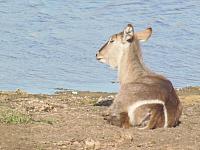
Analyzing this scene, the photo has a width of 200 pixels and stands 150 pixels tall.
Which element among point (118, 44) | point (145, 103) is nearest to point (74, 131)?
point (145, 103)

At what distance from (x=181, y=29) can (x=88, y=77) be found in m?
8.22

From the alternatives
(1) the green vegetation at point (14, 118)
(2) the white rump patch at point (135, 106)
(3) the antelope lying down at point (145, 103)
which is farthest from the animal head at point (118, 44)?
(1) the green vegetation at point (14, 118)

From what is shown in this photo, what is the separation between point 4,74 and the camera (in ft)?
56.5

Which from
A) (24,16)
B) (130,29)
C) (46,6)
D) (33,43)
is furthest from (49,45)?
(130,29)

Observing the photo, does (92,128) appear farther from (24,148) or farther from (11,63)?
(11,63)

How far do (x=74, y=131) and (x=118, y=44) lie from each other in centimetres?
223

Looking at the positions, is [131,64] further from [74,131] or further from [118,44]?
[74,131]

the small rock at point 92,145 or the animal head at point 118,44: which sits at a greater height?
the animal head at point 118,44

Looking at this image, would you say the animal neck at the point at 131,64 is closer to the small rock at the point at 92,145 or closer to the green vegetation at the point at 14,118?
the green vegetation at the point at 14,118

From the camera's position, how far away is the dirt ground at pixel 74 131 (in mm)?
8969

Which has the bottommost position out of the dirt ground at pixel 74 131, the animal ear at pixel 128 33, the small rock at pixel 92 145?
the dirt ground at pixel 74 131

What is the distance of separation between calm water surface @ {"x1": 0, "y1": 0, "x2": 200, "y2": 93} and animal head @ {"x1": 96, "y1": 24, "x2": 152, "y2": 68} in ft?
13.5

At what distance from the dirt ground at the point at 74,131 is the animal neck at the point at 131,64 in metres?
0.64

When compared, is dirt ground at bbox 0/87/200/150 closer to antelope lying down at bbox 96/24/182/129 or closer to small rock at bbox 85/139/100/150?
small rock at bbox 85/139/100/150
